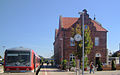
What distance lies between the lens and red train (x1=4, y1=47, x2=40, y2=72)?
1670 cm

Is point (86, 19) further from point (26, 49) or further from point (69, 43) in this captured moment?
point (26, 49)

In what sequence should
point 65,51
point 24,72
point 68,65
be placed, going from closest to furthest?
point 24,72 → point 68,65 → point 65,51

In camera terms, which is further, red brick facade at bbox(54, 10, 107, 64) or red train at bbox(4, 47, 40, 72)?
red brick facade at bbox(54, 10, 107, 64)

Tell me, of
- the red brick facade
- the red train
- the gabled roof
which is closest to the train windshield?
the red train

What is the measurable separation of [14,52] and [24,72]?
197cm

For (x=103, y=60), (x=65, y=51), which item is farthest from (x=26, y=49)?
(x=103, y=60)

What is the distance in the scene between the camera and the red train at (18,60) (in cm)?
1670

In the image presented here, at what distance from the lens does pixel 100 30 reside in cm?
4684

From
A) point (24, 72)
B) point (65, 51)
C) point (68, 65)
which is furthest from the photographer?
point (65, 51)

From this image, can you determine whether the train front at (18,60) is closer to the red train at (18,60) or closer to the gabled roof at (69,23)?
the red train at (18,60)

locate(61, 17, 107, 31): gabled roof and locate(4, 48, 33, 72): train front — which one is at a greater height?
locate(61, 17, 107, 31): gabled roof

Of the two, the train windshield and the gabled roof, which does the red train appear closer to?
the train windshield

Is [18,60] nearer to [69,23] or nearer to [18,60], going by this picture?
[18,60]

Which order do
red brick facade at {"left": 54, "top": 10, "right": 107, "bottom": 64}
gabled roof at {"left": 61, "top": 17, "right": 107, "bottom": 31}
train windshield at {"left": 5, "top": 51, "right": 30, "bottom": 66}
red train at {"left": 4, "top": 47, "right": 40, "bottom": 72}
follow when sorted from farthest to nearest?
gabled roof at {"left": 61, "top": 17, "right": 107, "bottom": 31}, red brick facade at {"left": 54, "top": 10, "right": 107, "bottom": 64}, train windshield at {"left": 5, "top": 51, "right": 30, "bottom": 66}, red train at {"left": 4, "top": 47, "right": 40, "bottom": 72}
